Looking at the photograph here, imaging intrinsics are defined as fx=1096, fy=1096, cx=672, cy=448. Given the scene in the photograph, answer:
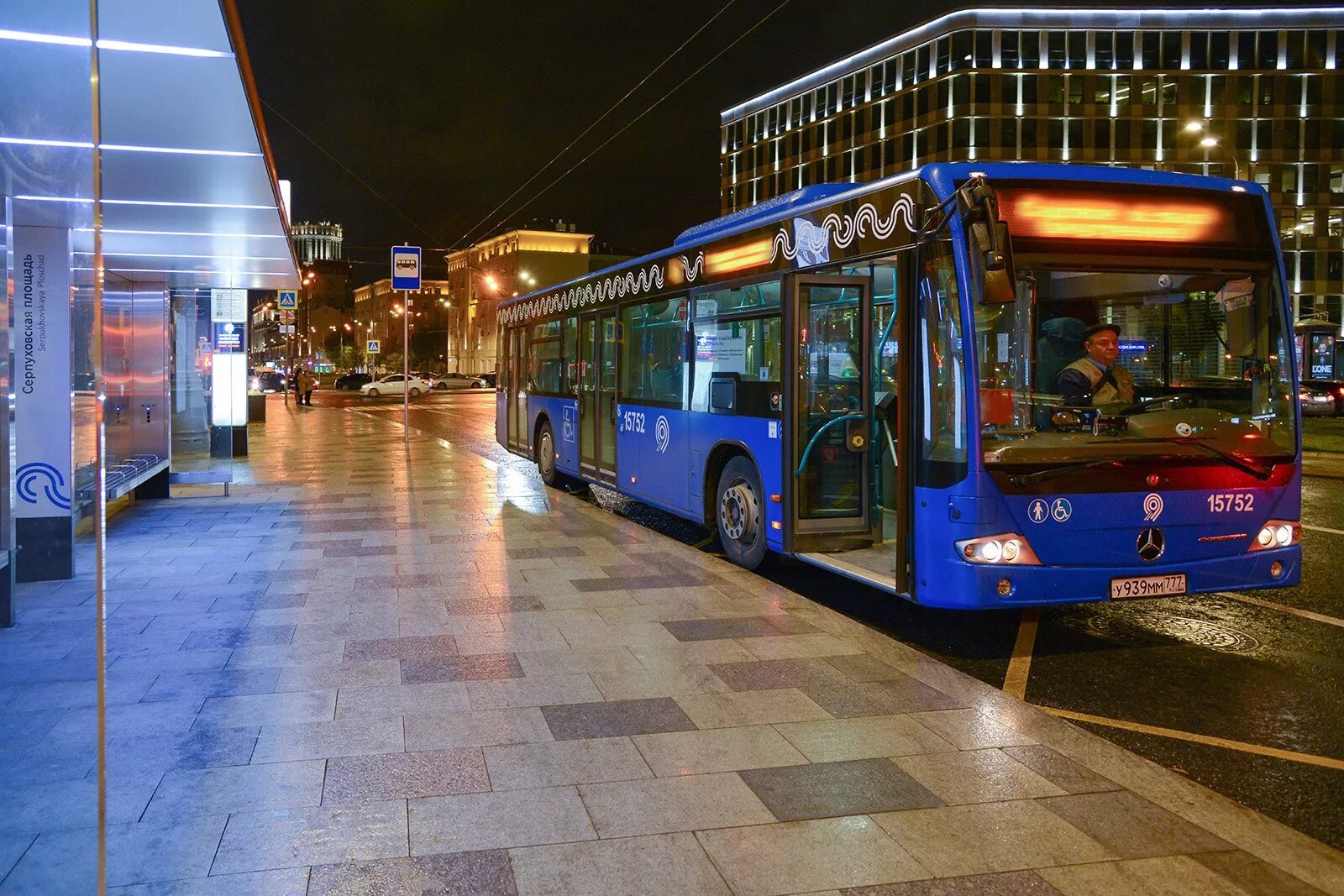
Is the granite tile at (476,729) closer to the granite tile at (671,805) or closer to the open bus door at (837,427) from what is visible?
the granite tile at (671,805)

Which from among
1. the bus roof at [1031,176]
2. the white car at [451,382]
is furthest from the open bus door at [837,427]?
the white car at [451,382]

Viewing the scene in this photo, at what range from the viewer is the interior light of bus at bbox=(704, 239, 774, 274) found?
30.6 ft

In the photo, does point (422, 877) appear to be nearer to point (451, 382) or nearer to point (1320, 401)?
point (1320, 401)

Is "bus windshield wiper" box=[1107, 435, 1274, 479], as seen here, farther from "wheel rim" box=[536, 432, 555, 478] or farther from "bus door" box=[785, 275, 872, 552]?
"wheel rim" box=[536, 432, 555, 478]

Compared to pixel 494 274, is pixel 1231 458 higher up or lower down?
lower down

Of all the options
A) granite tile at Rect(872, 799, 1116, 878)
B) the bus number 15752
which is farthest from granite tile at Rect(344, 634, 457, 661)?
the bus number 15752

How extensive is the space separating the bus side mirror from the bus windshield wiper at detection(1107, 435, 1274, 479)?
134 cm

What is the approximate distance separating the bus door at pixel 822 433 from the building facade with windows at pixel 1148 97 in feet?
213

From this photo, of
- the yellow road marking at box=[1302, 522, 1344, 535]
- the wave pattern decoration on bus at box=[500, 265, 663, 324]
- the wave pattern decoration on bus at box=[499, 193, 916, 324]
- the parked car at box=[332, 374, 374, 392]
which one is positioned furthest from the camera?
the parked car at box=[332, 374, 374, 392]

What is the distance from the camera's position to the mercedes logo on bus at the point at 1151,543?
22.6ft

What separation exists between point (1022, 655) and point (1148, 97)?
243 feet

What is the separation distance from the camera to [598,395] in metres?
13.9

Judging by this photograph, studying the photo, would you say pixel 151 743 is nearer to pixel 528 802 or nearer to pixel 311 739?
pixel 311 739

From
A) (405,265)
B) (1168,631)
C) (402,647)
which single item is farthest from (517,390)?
(1168,631)
